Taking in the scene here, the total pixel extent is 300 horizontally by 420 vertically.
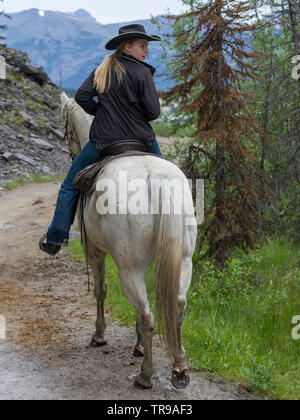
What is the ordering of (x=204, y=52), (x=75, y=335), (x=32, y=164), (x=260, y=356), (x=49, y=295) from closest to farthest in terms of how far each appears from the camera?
1. (x=260, y=356)
2. (x=75, y=335)
3. (x=204, y=52)
4. (x=49, y=295)
5. (x=32, y=164)

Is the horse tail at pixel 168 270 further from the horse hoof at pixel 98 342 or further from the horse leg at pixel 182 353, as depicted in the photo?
the horse hoof at pixel 98 342

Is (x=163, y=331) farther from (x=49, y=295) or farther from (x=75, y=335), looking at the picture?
(x=49, y=295)

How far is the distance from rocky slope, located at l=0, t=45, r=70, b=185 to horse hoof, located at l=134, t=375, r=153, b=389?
45.2ft

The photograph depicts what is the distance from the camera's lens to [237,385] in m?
4.10

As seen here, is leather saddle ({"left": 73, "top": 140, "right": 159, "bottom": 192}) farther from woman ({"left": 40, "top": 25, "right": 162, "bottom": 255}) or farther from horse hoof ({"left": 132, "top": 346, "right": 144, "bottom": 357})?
horse hoof ({"left": 132, "top": 346, "right": 144, "bottom": 357})

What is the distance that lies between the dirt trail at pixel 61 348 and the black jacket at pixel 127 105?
233 centimetres

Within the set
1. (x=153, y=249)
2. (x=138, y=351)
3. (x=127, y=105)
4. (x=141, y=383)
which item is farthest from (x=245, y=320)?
(x=127, y=105)

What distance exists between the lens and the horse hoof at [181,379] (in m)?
3.91

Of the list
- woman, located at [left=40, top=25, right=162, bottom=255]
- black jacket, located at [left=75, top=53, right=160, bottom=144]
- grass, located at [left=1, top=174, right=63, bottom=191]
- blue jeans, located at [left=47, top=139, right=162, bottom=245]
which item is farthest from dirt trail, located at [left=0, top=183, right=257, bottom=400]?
grass, located at [left=1, top=174, right=63, bottom=191]

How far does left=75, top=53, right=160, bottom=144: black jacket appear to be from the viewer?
14.2 ft

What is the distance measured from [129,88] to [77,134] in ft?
5.14

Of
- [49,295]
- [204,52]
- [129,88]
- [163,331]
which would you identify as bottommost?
[49,295]

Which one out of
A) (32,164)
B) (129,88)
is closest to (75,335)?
(129,88)

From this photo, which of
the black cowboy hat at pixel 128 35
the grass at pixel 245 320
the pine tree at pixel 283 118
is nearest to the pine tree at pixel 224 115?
the pine tree at pixel 283 118
